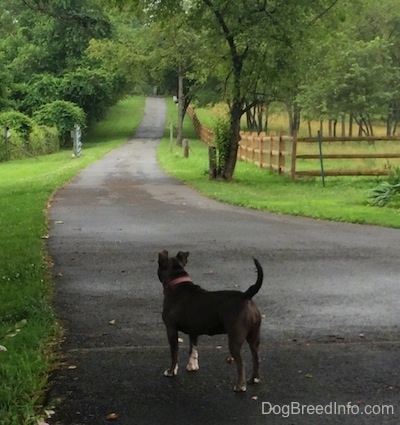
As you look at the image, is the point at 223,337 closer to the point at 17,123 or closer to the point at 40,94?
the point at 17,123

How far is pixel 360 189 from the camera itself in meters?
19.4

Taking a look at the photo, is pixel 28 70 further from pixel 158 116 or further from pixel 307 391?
pixel 307 391

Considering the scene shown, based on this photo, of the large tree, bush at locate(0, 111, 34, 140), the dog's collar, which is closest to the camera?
the dog's collar

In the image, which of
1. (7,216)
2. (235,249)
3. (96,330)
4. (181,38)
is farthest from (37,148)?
(96,330)

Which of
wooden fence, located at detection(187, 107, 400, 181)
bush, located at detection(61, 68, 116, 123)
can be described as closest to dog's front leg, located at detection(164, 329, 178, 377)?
wooden fence, located at detection(187, 107, 400, 181)

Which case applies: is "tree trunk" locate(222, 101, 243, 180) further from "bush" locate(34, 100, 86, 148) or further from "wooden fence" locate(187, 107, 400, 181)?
"bush" locate(34, 100, 86, 148)

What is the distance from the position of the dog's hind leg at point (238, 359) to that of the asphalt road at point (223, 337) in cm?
7

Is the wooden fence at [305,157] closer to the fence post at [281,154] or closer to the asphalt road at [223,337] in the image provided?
the fence post at [281,154]

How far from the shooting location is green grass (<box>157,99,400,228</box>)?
44.2ft

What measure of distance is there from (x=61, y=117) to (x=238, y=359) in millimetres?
47983

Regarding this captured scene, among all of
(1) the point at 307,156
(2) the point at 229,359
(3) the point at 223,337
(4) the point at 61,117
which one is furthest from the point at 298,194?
(4) the point at 61,117

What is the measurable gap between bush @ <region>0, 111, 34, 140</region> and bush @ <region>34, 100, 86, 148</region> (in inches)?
132

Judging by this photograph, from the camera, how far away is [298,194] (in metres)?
18.1

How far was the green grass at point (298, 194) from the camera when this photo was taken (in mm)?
13477
